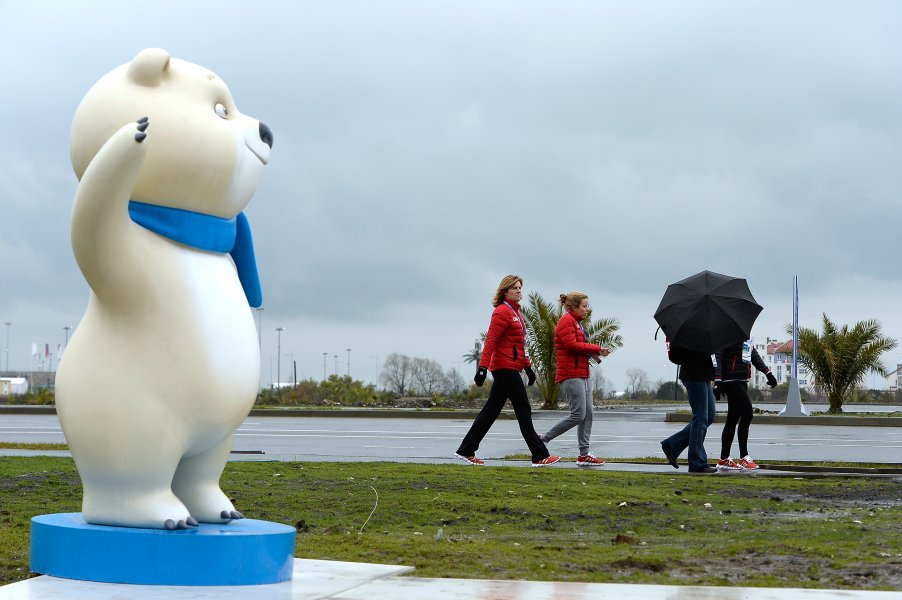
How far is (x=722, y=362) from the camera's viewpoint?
11992mm

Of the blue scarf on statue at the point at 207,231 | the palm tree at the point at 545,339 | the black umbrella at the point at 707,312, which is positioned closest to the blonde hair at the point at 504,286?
the black umbrella at the point at 707,312

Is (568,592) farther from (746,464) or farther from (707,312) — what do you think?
(746,464)

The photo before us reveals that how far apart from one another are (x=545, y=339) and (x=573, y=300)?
19.4 meters

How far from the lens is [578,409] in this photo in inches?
465

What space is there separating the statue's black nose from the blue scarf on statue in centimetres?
41

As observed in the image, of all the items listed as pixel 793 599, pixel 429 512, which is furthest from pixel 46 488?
pixel 793 599

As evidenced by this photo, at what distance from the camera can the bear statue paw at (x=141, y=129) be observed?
4.50 m

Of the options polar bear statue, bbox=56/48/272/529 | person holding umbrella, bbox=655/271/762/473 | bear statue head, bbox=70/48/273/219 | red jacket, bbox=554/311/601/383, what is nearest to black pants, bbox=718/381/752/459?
person holding umbrella, bbox=655/271/762/473

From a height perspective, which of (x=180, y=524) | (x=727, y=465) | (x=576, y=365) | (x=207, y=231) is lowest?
(x=727, y=465)

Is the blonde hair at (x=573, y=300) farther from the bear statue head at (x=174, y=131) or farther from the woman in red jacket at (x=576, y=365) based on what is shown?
the bear statue head at (x=174, y=131)

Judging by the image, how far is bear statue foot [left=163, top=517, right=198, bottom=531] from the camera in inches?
194

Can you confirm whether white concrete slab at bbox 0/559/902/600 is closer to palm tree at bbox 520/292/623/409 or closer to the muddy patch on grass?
the muddy patch on grass

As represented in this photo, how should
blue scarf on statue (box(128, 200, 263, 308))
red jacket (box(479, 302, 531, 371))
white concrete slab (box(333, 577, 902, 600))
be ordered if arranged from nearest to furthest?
white concrete slab (box(333, 577, 902, 600)) < blue scarf on statue (box(128, 200, 263, 308)) < red jacket (box(479, 302, 531, 371))

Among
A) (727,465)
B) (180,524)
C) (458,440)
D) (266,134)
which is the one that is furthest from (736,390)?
(180,524)
